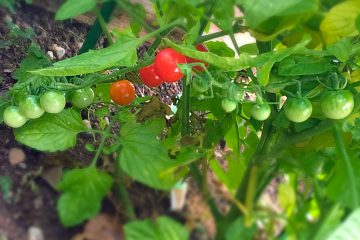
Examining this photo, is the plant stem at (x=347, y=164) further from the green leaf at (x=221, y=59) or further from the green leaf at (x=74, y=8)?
the green leaf at (x=74, y=8)

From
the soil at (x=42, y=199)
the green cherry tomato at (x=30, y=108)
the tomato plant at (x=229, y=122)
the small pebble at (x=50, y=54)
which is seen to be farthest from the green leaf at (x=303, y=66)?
the small pebble at (x=50, y=54)

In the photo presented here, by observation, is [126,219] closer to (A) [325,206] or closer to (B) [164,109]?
(A) [325,206]

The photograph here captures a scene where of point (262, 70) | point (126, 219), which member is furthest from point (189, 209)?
point (262, 70)

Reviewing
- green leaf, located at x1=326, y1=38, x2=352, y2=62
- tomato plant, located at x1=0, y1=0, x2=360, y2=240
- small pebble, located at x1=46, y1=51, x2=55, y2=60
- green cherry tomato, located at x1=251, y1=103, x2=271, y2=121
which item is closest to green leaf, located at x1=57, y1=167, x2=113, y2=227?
tomato plant, located at x1=0, y1=0, x2=360, y2=240

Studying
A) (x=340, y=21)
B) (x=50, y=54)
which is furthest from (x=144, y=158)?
(x=50, y=54)

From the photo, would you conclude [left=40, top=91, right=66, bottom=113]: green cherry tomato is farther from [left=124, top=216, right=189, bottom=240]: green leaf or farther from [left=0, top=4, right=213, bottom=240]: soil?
[left=124, top=216, right=189, bottom=240]: green leaf

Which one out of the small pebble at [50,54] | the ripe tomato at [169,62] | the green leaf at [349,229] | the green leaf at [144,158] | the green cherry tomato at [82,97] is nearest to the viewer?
the green leaf at [349,229]
